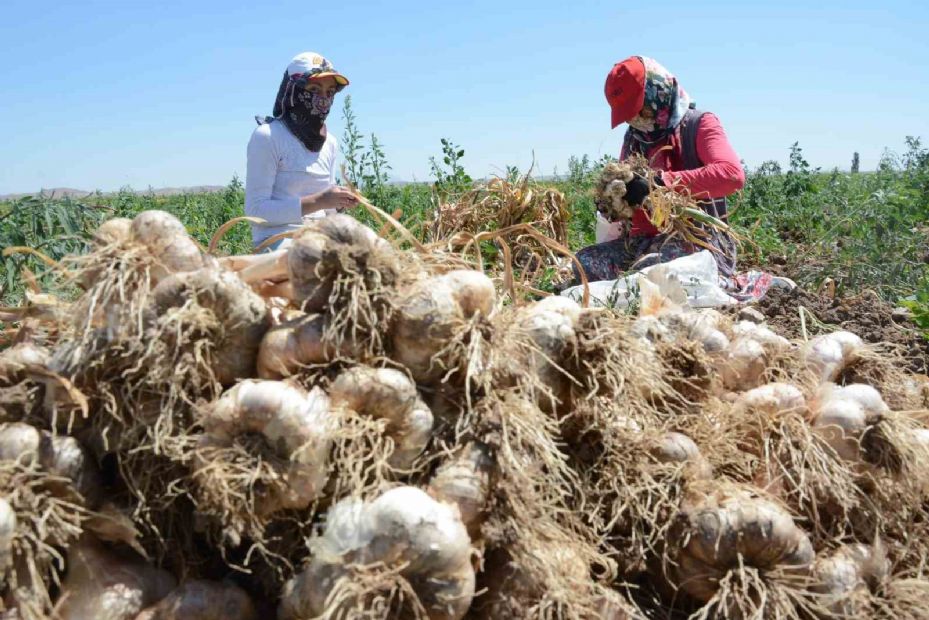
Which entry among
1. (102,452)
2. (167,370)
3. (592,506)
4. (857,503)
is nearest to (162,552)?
(102,452)

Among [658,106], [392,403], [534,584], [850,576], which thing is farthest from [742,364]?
[658,106]

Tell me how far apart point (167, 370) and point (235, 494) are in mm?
310

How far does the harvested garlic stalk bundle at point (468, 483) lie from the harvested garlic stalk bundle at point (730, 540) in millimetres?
536

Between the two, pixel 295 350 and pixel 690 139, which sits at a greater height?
pixel 690 139

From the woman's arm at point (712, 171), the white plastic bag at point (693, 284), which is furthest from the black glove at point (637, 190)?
the white plastic bag at point (693, 284)

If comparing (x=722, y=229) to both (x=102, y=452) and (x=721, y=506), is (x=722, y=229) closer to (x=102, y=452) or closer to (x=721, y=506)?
(x=721, y=506)

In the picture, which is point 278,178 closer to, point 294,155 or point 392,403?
point 294,155

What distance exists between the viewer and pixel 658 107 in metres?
4.11

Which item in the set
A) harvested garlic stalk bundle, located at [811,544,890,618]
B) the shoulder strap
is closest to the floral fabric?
the shoulder strap

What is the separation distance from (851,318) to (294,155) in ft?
10.2

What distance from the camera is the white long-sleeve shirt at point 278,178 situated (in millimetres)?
3902

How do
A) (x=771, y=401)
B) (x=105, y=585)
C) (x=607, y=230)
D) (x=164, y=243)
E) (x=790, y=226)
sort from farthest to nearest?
1. (x=790, y=226)
2. (x=607, y=230)
3. (x=771, y=401)
4. (x=164, y=243)
5. (x=105, y=585)

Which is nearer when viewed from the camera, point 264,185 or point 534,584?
point 534,584

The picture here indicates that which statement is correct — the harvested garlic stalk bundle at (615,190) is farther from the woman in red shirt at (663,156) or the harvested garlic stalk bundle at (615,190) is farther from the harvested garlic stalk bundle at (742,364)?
the harvested garlic stalk bundle at (742,364)
